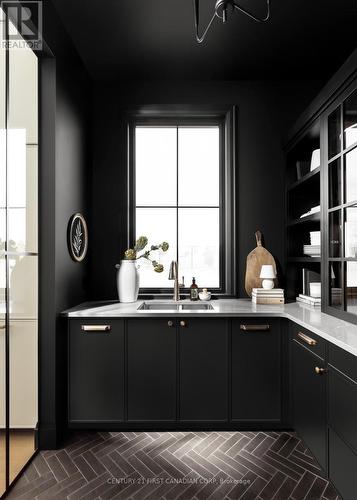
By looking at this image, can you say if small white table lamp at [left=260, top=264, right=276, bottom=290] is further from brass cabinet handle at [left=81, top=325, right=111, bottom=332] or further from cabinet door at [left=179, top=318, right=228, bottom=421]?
brass cabinet handle at [left=81, top=325, right=111, bottom=332]

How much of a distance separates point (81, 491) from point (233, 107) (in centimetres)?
317

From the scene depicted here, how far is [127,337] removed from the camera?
2.41 metres

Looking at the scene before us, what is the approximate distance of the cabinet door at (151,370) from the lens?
2.41 m

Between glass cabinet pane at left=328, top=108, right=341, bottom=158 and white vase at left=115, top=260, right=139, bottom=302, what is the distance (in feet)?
5.73

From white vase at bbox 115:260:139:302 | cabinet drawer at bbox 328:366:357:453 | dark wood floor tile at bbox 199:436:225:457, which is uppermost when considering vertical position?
white vase at bbox 115:260:139:302

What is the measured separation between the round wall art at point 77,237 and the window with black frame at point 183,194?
0.52 m

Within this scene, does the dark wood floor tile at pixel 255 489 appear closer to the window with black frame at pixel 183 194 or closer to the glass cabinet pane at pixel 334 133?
the window with black frame at pixel 183 194

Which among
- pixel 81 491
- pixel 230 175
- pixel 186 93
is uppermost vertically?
pixel 186 93

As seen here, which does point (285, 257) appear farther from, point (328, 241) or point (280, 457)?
point (280, 457)

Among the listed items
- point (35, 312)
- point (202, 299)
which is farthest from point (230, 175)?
point (35, 312)

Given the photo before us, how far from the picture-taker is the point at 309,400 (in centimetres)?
203

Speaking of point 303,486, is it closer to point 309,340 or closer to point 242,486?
point 242,486

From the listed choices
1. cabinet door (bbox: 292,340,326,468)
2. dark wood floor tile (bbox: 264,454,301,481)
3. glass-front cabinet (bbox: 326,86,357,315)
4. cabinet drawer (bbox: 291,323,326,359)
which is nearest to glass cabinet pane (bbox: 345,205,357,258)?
glass-front cabinet (bbox: 326,86,357,315)

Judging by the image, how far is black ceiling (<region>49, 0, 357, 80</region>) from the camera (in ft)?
7.36
